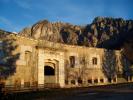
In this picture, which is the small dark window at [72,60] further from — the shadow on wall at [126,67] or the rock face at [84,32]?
the rock face at [84,32]

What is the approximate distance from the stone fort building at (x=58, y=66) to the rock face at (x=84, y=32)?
83.9 feet

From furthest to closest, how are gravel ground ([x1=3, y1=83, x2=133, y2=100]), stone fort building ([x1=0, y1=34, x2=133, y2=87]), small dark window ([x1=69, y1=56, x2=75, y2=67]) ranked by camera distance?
1. small dark window ([x1=69, y1=56, x2=75, y2=67])
2. stone fort building ([x1=0, y1=34, x2=133, y2=87])
3. gravel ground ([x1=3, y1=83, x2=133, y2=100])

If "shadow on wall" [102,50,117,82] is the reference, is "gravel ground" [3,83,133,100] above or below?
below

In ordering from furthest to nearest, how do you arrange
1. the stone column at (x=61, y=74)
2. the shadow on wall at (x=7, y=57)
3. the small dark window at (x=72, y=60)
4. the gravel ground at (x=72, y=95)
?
the small dark window at (x=72, y=60), the stone column at (x=61, y=74), the shadow on wall at (x=7, y=57), the gravel ground at (x=72, y=95)

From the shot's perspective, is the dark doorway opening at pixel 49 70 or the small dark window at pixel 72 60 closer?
the dark doorway opening at pixel 49 70

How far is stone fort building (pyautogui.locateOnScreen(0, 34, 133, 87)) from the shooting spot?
2097 cm

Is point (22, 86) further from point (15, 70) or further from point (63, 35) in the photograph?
point (63, 35)

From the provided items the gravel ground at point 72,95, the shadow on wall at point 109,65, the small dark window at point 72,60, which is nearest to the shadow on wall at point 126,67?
the shadow on wall at point 109,65

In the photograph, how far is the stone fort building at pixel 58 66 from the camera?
2097cm

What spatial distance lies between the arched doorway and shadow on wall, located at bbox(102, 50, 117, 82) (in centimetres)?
840

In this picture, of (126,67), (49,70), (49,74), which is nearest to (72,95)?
(49,74)

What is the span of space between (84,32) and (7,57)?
4663 centimetres

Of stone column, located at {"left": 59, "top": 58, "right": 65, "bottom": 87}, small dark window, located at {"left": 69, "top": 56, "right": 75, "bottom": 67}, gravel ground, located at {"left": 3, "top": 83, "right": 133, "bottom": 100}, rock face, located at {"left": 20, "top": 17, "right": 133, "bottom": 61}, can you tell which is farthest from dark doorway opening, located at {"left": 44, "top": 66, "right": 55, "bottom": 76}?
rock face, located at {"left": 20, "top": 17, "right": 133, "bottom": 61}

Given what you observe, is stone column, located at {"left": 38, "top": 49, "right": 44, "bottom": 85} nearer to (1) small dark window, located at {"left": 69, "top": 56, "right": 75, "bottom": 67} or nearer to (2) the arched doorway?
(2) the arched doorway
